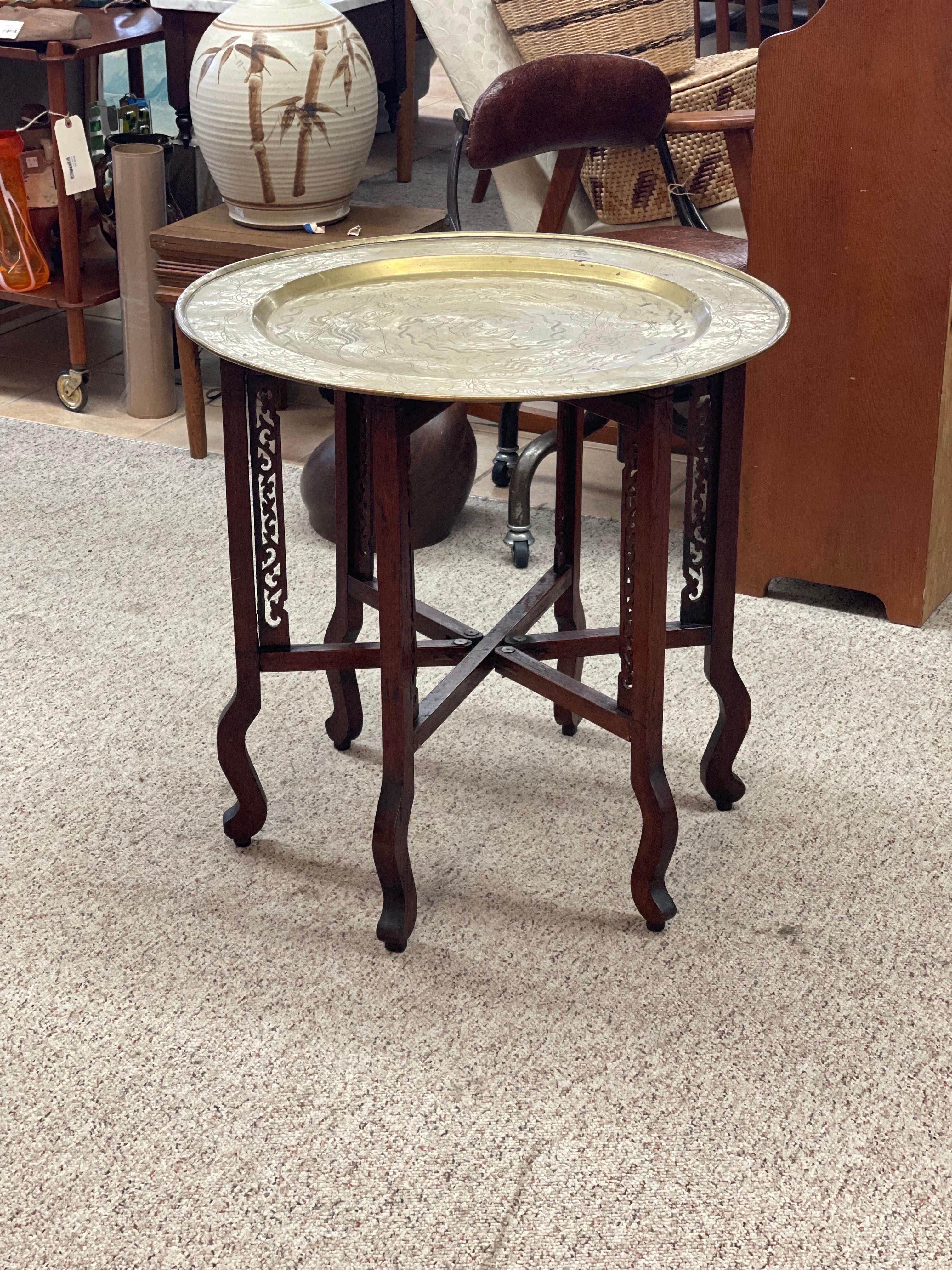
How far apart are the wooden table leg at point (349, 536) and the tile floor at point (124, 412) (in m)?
0.89

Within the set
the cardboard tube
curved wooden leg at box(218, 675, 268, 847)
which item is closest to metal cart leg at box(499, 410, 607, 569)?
curved wooden leg at box(218, 675, 268, 847)

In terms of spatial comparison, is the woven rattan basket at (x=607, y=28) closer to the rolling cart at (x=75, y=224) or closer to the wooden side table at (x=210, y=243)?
the wooden side table at (x=210, y=243)

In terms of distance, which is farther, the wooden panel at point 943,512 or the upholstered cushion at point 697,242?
the upholstered cushion at point 697,242

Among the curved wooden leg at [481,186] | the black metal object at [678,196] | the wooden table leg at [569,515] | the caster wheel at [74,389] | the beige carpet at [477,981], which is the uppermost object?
the black metal object at [678,196]

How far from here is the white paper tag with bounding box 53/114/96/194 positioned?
9.11ft

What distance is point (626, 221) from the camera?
253cm

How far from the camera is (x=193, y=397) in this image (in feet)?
9.09

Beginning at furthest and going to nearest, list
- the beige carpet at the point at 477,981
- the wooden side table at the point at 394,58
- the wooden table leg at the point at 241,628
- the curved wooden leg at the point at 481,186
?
the wooden side table at the point at 394,58
the curved wooden leg at the point at 481,186
the wooden table leg at the point at 241,628
the beige carpet at the point at 477,981

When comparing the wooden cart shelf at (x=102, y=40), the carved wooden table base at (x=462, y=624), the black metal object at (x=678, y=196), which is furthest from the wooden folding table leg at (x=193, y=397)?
the carved wooden table base at (x=462, y=624)

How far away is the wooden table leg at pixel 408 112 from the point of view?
461 centimetres

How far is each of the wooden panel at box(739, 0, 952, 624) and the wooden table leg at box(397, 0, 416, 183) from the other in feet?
9.16

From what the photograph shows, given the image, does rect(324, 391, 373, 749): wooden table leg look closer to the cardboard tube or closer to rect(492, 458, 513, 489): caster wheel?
rect(492, 458, 513, 489): caster wheel

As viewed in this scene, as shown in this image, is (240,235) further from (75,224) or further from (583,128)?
(583,128)

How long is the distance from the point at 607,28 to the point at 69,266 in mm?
1197
